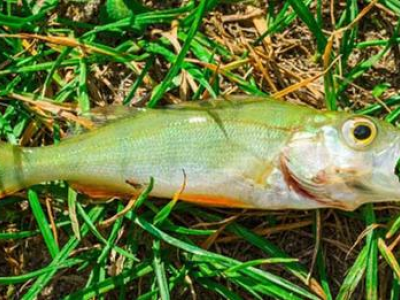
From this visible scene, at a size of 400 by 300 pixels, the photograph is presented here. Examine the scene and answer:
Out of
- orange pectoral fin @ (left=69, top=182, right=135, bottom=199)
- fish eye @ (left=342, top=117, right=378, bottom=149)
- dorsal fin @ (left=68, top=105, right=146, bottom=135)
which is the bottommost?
orange pectoral fin @ (left=69, top=182, right=135, bottom=199)

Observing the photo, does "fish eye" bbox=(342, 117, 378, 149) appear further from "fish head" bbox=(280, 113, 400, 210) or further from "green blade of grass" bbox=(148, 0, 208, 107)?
"green blade of grass" bbox=(148, 0, 208, 107)

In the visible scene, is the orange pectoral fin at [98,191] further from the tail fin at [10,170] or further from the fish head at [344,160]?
the fish head at [344,160]

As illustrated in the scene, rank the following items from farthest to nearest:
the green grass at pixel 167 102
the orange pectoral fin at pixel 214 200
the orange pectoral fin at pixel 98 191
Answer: the green grass at pixel 167 102
the orange pectoral fin at pixel 98 191
the orange pectoral fin at pixel 214 200

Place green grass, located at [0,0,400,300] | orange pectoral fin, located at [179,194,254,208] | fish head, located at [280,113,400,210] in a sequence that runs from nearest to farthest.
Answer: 1. fish head, located at [280,113,400,210]
2. orange pectoral fin, located at [179,194,254,208]
3. green grass, located at [0,0,400,300]

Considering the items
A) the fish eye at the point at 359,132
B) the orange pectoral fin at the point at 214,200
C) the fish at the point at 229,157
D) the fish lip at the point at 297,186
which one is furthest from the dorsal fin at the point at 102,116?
the fish eye at the point at 359,132

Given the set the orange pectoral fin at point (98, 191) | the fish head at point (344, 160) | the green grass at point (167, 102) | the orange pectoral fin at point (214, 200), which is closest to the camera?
the fish head at point (344, 160)

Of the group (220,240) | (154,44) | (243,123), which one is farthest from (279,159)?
(154,44)

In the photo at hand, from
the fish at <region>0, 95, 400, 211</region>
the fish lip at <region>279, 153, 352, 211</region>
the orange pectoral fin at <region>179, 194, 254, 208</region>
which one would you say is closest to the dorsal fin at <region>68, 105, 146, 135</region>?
the fish at <region>0, 95, 400, 211</region>
